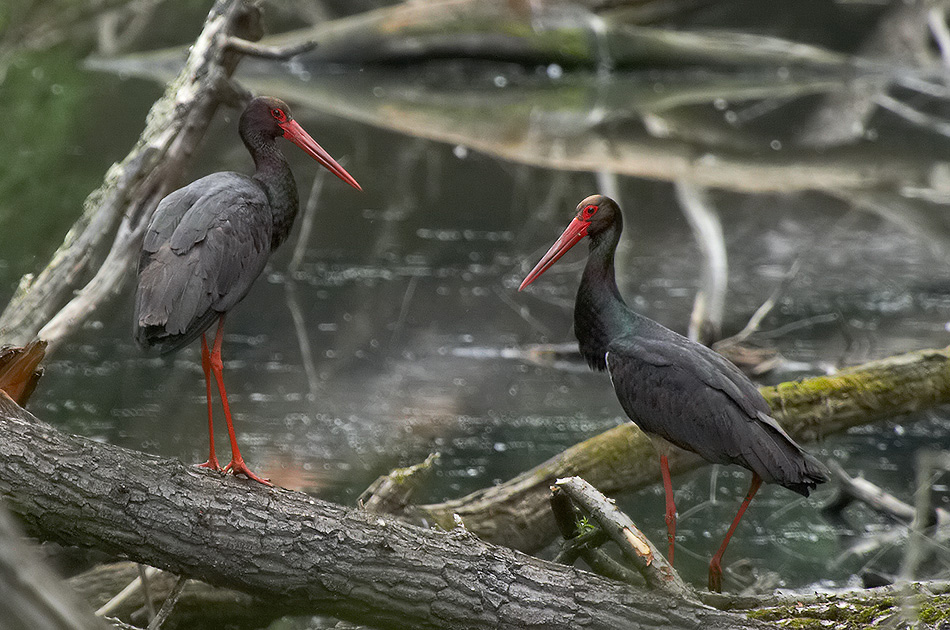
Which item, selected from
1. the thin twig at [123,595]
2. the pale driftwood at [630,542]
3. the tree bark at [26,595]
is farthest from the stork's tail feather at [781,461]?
the tree bark at [26,595]

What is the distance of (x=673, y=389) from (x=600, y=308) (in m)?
0.42

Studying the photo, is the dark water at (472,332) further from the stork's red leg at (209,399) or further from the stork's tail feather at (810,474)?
the stork's red leg at (209,399)

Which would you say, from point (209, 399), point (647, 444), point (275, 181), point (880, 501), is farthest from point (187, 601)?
point (880, 501)

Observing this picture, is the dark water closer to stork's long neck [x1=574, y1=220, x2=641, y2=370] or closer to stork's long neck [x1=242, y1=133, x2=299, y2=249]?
stork's long neck [x1=574, y1=220, x2=641, y2=370]

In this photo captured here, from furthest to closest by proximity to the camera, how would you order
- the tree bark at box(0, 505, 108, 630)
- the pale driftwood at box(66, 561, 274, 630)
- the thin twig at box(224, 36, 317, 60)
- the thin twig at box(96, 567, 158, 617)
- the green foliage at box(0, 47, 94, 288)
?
the green foliage at box(0, 47, 94, 288) < the thin twig at box(224, 36, 317, 60) < the pale driftwood at box(66, 561, 274, 630) < the thin twig at box(96, 567, 158, 617) < the tree bark at box(0, 505, 108, 630)

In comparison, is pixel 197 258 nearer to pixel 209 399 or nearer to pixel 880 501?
pixel 209 399

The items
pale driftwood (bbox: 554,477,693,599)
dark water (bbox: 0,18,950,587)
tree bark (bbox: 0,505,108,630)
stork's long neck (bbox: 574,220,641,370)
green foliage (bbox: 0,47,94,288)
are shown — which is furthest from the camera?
green foliage (bbox: 0,47,94,288)

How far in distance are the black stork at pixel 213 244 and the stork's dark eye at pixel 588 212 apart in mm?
813

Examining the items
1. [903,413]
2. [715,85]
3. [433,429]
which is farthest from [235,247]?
[715,85]

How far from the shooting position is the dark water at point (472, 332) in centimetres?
480

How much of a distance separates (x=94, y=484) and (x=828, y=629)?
6.16 ft

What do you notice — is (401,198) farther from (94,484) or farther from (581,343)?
(94,484)

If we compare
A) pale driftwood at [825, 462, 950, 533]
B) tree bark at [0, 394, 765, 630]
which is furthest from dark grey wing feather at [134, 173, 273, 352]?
pale driftwood at [825, 462, 950, 533]

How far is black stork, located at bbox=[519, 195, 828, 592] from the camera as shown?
3146 millimetres
